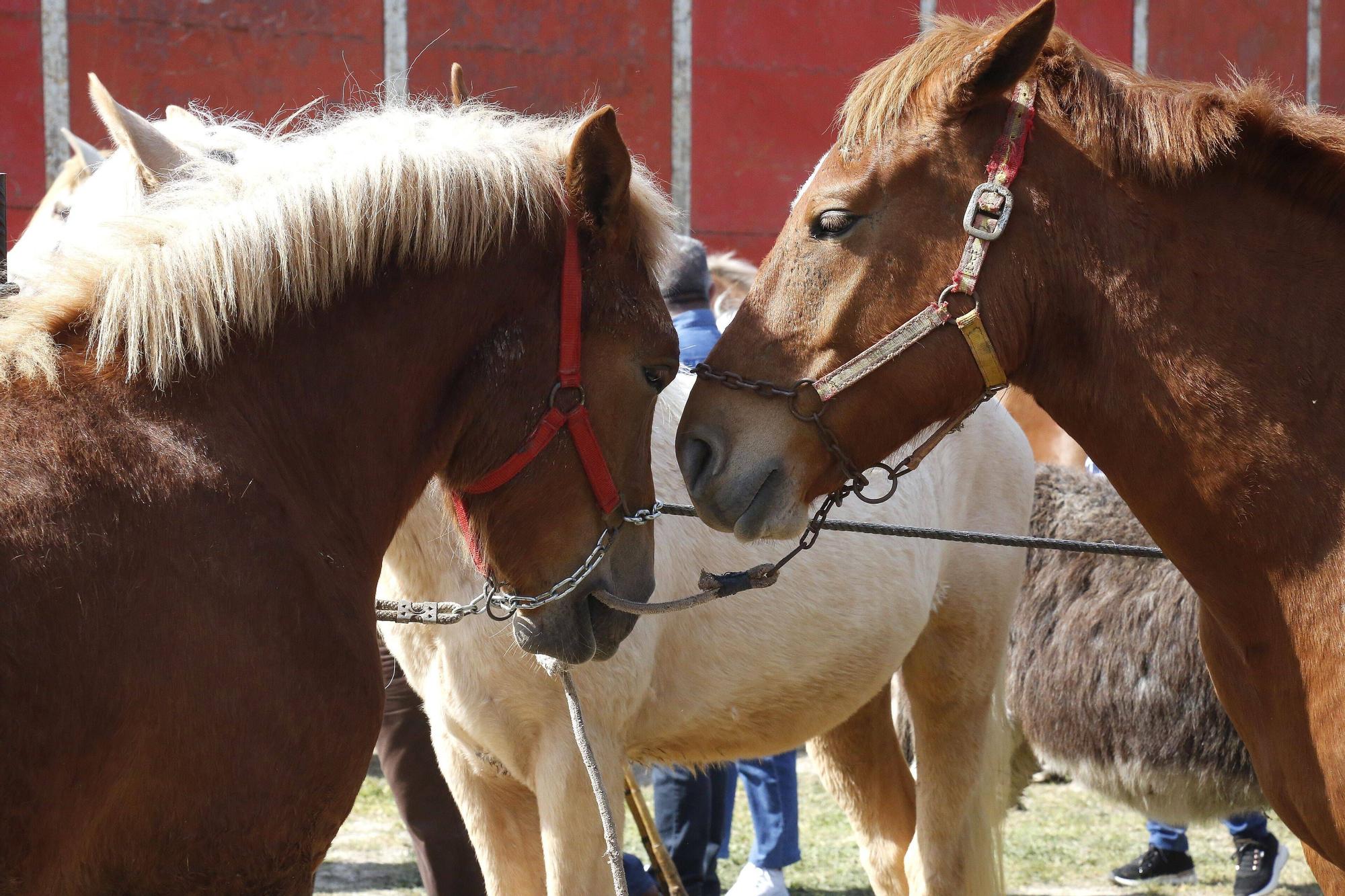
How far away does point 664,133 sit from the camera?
13.9 metres

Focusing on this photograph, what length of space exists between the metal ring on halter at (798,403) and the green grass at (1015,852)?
383 centimetres

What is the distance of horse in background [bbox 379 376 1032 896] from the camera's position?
110 inches

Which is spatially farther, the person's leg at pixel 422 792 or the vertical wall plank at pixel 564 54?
the vertical wall plank at pixel 564 54

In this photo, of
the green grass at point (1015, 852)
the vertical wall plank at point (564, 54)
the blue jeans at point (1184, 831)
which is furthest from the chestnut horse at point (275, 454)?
the vertical wall plank at point (564, 54)

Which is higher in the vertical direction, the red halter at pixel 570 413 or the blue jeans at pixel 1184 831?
the red halter at pixel 570 413

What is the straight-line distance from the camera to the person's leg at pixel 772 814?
16.4 feet

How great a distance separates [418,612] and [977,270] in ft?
4.41

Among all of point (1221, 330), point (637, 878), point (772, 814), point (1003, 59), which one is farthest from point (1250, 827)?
point (1003, 59)

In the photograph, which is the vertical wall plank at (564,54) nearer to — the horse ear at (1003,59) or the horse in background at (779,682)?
the horse in background at (779,682)

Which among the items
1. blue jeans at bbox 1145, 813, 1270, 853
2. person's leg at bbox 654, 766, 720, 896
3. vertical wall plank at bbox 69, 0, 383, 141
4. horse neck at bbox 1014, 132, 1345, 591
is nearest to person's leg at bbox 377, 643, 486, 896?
person's leg at bbox 654, 766, 720, 896

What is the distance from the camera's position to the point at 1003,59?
1906 mm

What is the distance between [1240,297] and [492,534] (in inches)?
50.3

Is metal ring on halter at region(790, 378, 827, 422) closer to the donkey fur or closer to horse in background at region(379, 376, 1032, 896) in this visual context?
horse in background at region(379, 376, 1032, 896)

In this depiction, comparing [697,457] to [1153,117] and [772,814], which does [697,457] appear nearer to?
[1153,117]
